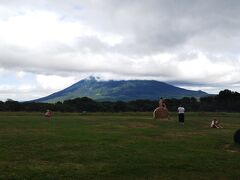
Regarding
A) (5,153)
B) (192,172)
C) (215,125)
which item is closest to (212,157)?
(192,172)

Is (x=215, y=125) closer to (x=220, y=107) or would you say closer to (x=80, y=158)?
(x=80, y=158)

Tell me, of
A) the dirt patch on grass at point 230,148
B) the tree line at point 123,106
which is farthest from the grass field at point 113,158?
the tree line at point 123,106

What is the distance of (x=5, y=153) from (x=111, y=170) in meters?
6.35

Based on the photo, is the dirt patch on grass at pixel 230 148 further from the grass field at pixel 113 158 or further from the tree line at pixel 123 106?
the tree line at pixel 123 106

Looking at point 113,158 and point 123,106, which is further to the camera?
point 123,106

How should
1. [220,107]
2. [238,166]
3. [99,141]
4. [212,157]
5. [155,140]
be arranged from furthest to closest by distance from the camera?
[220,107] < [155,140] < [99,141] < [212,157] < [238,166]

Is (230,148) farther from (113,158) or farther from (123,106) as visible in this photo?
(123,106)

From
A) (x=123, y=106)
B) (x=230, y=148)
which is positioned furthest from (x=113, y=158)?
(x=123, y=106)

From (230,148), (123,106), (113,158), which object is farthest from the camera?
(123,106)

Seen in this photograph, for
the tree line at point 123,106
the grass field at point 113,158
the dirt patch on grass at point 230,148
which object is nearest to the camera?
the grass field at point 113,158

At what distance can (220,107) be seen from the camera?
112 m

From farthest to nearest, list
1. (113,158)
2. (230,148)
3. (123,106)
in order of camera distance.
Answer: (123,106) → (230,148) → (113,158)

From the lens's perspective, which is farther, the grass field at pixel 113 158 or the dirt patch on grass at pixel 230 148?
the dirt patch on grass at pixel 230 148

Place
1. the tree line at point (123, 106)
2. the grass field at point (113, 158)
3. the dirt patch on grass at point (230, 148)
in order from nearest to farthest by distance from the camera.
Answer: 1. the grass field at point (113, 158)
2. the dirt patch on grass at point (230, 148)
3. the tree line at point (123, 106)
